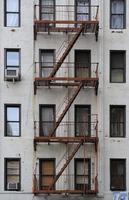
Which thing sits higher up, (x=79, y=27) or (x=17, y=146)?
(x=79, y=27)

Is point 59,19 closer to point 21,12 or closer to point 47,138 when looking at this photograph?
point 21,12

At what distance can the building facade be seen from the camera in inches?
1272

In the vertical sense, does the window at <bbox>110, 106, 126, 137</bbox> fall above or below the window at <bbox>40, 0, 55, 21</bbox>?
below

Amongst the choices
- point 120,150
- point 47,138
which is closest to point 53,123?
point 47,138

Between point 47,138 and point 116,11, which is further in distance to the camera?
point 116,11

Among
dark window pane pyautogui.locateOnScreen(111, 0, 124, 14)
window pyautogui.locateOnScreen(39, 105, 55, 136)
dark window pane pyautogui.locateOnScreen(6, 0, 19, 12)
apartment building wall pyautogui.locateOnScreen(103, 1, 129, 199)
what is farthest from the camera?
dark window pane pyautogui.locateOnScreen(111, 0, 124, 14)

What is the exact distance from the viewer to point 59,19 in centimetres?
3344

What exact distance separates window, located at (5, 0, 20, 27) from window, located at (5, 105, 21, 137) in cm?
451

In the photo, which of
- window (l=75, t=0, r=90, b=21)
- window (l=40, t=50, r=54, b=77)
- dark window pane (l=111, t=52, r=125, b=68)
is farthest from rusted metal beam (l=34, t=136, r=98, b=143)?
window (l=75, t=0, r=90, b=21)

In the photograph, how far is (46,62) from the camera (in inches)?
1312

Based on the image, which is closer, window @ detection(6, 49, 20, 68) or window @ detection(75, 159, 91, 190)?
window @ detection(75, 159, 91, 190)

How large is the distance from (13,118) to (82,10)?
23.1ft

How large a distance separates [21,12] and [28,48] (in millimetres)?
2031

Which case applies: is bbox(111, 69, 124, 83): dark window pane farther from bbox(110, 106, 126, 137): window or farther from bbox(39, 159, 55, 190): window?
bbox(39, 159, 55, 190): window
